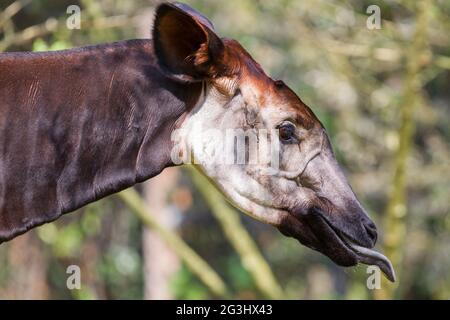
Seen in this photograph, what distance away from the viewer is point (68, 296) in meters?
14.1

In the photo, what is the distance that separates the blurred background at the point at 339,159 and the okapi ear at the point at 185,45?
1.31 m

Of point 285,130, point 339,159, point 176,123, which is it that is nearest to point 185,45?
point 176,123

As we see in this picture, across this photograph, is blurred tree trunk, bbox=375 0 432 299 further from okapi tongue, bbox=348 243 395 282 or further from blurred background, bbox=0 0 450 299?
okapi tongue, bbox=348 243 395 282

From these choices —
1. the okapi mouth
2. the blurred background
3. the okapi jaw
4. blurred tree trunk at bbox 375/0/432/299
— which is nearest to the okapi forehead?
the okapi jaw

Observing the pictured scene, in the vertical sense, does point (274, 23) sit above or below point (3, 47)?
below

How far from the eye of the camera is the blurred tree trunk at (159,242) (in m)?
14.9

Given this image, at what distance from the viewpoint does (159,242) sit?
50.1ft

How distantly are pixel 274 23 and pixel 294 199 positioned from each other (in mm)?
9927

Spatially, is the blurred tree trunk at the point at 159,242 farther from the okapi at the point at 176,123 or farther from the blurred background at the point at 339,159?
the okapi at the point at 176,123

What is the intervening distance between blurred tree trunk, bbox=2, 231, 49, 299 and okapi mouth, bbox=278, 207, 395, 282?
866 cm

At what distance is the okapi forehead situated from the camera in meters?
3.77

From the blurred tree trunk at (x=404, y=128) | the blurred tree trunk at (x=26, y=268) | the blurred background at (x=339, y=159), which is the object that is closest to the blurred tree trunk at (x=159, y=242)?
the blurred background at (x=339, y=159)
